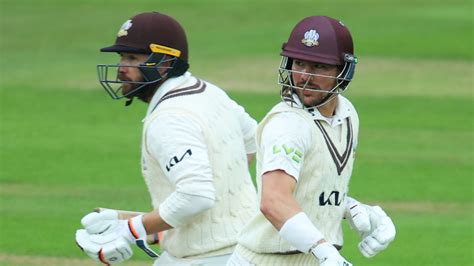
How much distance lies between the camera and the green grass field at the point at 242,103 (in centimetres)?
1361

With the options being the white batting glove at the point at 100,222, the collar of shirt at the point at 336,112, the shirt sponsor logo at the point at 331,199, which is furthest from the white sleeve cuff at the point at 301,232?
the white batting glove at the point at 100,222

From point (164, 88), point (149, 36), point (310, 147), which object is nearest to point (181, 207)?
Answer: point (164, 88)

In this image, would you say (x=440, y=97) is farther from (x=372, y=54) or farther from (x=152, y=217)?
(x=152, y=217)

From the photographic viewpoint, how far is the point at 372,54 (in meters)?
30.3

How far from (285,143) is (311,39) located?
609mm

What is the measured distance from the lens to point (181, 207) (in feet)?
23.1

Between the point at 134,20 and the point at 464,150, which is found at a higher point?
the point at 134,20

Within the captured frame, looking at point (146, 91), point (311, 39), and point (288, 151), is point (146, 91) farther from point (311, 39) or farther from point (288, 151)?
point (288, 151)

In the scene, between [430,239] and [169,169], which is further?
[430,239]

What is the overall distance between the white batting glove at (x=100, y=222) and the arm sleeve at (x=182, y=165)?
1.03ft

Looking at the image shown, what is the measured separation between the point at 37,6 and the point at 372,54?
44.7ft

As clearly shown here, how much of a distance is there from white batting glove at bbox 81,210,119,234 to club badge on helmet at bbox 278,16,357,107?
1369 millimetres

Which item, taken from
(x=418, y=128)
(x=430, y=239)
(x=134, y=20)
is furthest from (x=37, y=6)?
(x=134, y=20)

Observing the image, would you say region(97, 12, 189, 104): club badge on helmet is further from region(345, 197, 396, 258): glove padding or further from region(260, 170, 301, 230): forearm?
region(260, 170, 301, 230): forearm
